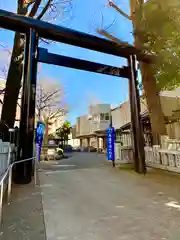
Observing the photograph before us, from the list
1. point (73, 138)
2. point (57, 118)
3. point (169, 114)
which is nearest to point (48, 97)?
point (57, 118)

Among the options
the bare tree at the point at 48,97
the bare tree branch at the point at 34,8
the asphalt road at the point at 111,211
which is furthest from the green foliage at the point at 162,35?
the bare tree at the point at 48,97

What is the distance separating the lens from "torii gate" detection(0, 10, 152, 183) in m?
5.66

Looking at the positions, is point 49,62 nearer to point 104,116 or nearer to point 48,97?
point 48,97

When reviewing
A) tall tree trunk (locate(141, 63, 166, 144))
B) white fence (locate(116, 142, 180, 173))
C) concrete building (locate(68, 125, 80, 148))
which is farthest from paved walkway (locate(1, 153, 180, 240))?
concrete building (locate(68, 125, 80, 148))

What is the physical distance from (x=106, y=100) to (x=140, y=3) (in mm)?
24791

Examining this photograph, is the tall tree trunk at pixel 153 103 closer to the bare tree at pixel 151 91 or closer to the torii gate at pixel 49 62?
the bare tree at pixel 151 91

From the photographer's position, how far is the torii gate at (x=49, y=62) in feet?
18.6

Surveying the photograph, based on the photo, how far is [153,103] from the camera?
9.15 meters

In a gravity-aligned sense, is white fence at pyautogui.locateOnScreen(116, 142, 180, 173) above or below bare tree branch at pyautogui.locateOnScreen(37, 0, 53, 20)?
below

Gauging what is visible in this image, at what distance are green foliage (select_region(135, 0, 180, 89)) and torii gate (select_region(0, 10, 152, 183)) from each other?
79cm

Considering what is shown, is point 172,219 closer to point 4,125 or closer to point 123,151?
point 4,125

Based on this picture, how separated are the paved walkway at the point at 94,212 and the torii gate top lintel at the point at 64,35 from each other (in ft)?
15.6

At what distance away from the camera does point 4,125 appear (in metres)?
7.04

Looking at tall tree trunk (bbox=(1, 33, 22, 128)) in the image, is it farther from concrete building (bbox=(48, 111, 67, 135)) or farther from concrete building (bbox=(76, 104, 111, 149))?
concrete building (bbox=(76, 104, 111, 149))
